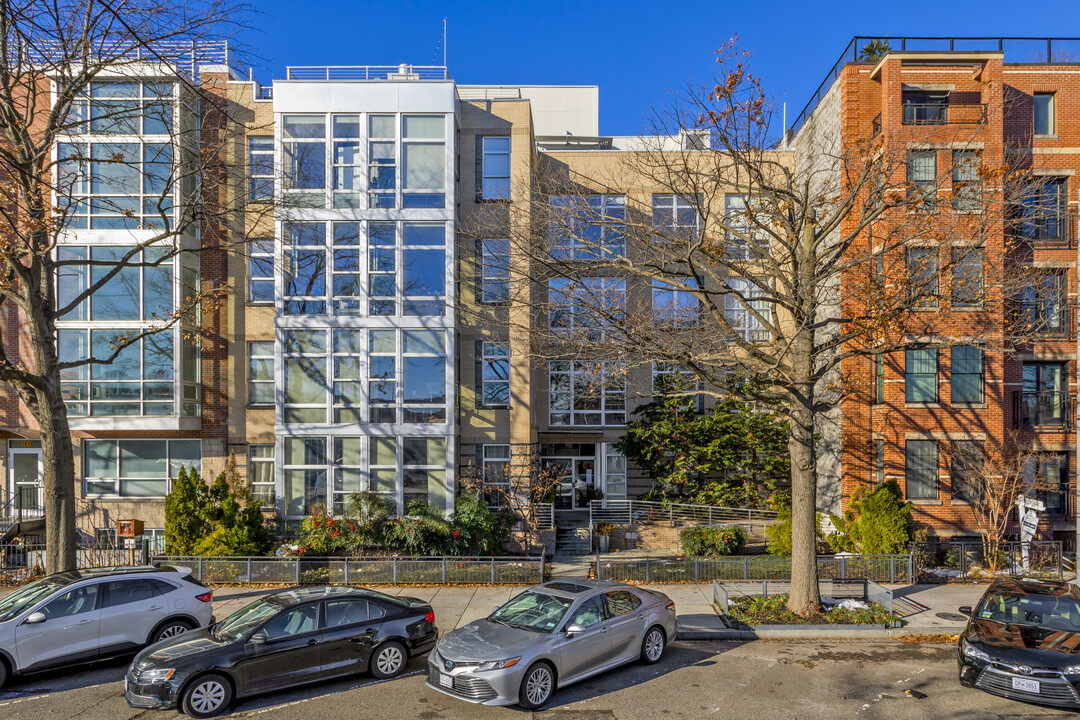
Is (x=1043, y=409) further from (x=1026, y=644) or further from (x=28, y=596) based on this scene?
(x=28, y=596)

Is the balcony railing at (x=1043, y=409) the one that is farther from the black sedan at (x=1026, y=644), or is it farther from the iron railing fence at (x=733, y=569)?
the black sedan at (x=1026, y=644)

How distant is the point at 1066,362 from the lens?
20.3 metres

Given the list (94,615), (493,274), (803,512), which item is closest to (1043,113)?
(803,512)

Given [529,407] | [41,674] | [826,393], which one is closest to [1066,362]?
[826,393]

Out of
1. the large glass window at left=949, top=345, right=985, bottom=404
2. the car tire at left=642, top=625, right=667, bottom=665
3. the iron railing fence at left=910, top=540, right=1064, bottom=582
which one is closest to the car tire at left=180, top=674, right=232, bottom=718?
the car tire at left=642, top=625, right=667, bottom=665

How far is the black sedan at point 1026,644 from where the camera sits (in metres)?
8.67

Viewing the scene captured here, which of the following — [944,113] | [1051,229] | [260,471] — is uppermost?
[944,113]

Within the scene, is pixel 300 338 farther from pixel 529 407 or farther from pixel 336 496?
pixel 529 407

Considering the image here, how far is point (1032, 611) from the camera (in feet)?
33.2

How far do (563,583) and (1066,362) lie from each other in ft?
61.2

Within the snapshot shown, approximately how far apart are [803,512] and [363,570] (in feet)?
32.3

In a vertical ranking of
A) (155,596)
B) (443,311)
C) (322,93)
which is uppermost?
(322,93)

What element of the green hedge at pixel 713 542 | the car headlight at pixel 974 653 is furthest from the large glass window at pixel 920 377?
the car headlight at pixel 974 653

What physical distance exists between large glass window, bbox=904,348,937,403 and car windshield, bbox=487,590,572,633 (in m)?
14.4
